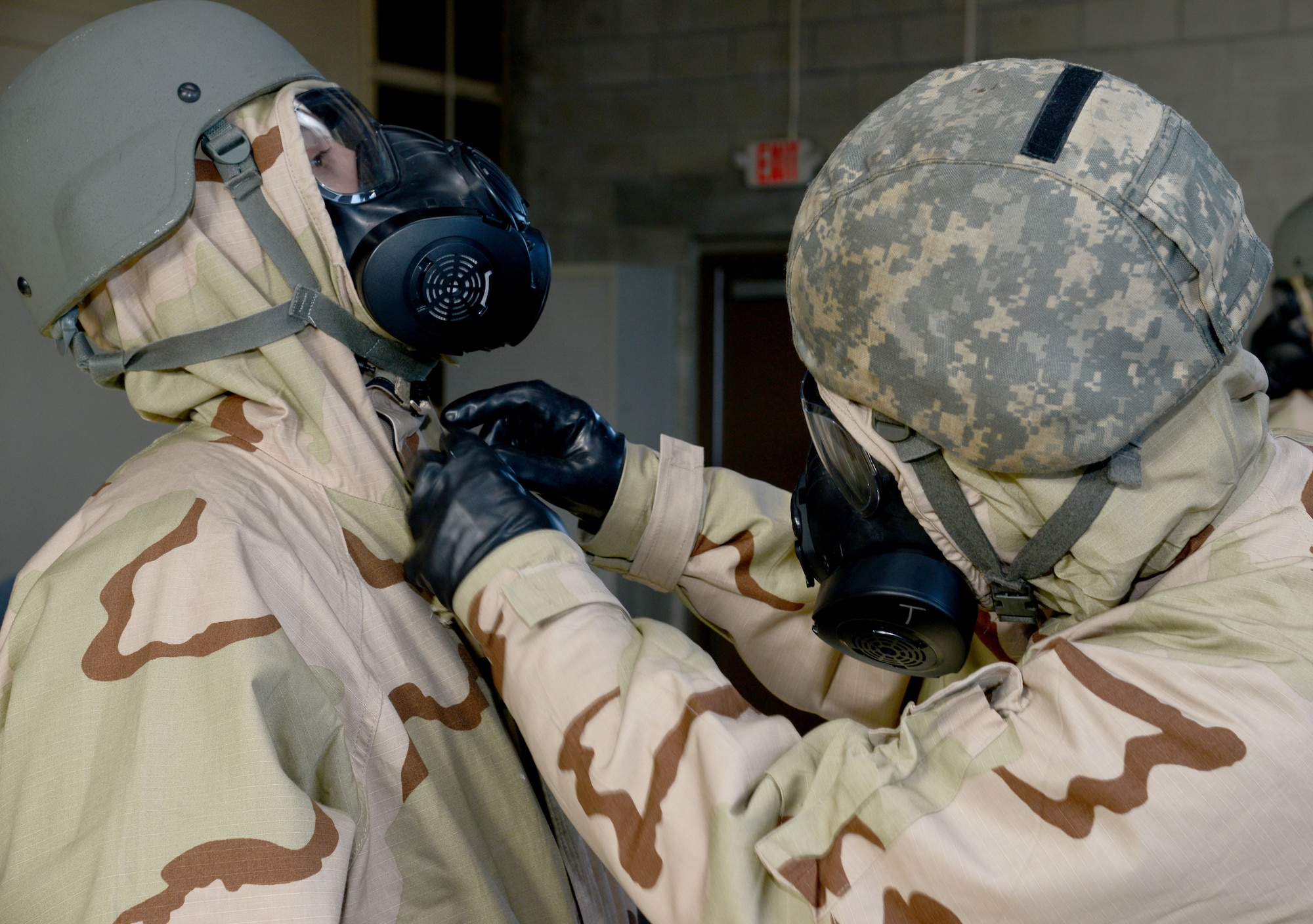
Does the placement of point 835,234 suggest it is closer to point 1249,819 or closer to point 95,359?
point 1249,819

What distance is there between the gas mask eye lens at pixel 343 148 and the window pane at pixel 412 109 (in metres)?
2.93

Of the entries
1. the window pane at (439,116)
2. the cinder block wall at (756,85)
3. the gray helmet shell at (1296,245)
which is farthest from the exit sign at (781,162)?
the gray helmet shell at (1296,245)

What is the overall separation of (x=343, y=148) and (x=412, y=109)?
327 centimetres

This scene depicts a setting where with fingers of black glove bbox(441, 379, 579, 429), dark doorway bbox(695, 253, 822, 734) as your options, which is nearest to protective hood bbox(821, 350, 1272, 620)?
fingers of black glove bbox(441, 379, 579, 429)

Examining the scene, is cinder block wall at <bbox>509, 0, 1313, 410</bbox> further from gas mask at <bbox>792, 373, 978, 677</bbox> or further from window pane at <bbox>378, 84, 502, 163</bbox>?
gas mask at <bbox>792, 373, 978, 677</bbox>

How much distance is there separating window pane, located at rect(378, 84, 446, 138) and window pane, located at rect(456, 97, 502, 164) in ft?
0.27

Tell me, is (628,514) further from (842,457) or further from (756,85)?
(756,85)

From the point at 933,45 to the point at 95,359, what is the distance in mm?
3466

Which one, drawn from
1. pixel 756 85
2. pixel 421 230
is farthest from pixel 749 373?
pixel 421 230

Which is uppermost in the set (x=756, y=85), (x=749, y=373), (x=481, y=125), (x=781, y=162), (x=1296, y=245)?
(x=756, y=85)

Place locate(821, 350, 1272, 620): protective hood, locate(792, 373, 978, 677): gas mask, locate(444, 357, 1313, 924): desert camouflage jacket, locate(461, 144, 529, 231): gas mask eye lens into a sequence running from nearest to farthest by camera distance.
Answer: locate(444, 357, 1313, 924): desert camouflage jacket
locate(821, 350, 1272, 620): protective hood
locate(792, 373, 978, 677): gas mask
locate(461, 144, 529, 231): gas mask eye lens

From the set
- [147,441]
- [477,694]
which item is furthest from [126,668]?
[147,441]

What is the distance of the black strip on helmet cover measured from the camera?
32.5 inches

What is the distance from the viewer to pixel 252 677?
866 millimetres
